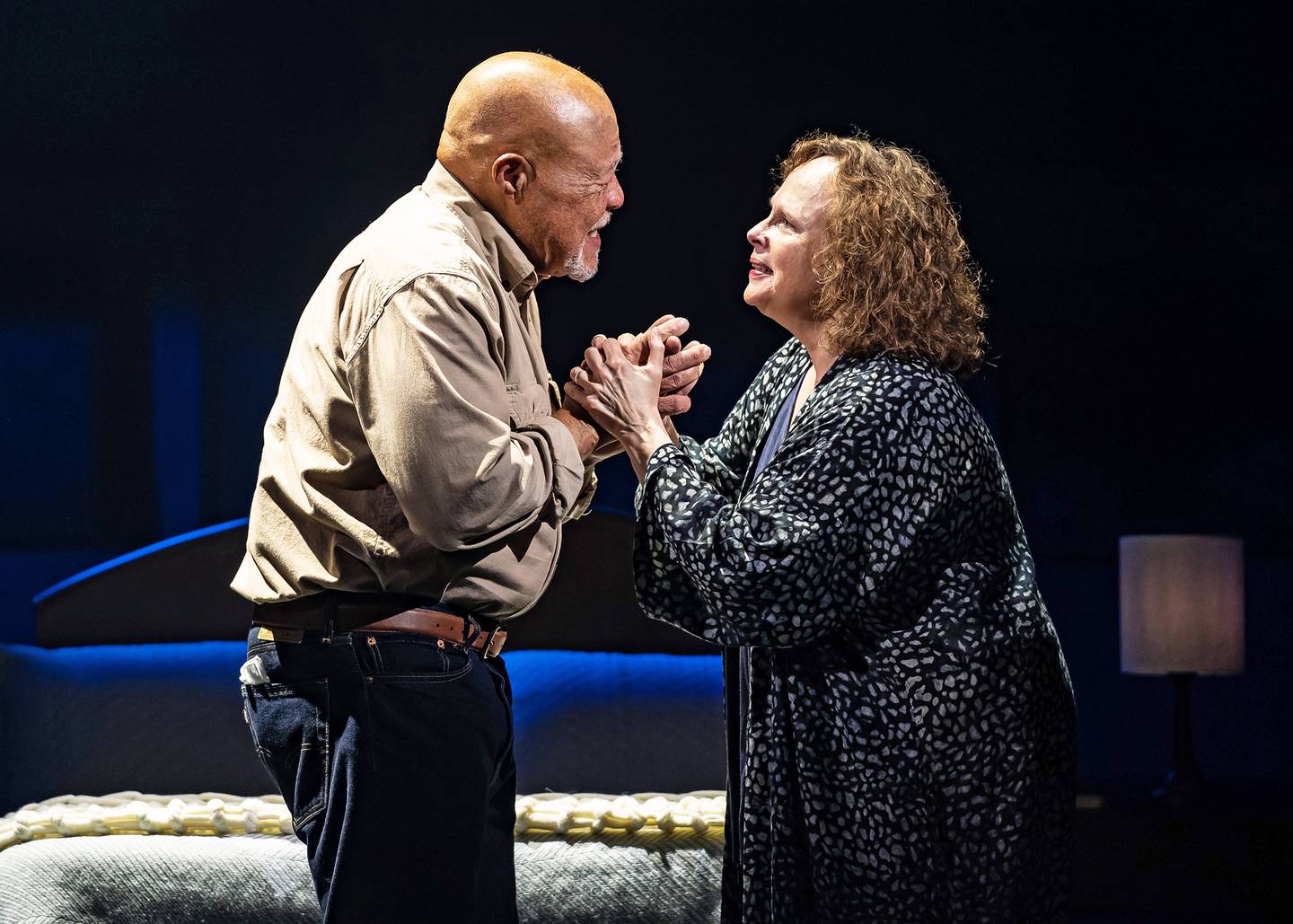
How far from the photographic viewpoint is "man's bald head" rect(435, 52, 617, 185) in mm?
1675

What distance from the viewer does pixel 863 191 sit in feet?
6.12

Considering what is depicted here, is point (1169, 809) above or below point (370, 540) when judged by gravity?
below

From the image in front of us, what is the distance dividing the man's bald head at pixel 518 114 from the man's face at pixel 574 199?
2cm

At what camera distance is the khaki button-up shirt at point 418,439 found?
56.2 inches

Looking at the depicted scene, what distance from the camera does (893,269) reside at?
1822 mm

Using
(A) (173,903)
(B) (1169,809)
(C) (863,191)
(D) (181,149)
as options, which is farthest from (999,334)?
(A) (173,903)

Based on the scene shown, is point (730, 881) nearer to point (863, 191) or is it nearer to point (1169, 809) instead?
point (863, 191)

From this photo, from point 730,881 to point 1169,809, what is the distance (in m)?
1.39

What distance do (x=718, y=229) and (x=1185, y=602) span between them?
4.51 ft

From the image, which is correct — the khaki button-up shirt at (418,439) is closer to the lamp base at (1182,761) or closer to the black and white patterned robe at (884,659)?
the black and white patterned robe at (884,659)

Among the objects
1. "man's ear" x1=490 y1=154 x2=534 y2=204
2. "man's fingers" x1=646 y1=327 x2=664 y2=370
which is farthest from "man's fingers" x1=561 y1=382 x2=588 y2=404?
"man's ear" x1=490 y1=154 x2=534 y2=204

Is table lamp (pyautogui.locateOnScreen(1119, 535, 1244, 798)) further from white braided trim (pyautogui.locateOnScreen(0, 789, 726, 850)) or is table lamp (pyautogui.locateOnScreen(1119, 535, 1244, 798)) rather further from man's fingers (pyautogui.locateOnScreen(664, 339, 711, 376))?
man's fingers (pyautogui.locateOnScreen(664, 339, 711, 376))

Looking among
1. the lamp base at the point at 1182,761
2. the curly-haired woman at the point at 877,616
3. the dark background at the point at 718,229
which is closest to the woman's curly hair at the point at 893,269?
the curly-haired woman at the point at 877,616

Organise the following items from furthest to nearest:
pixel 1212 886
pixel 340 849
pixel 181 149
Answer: pixel 181 149
pixel 1212 886
pixel 340 849
